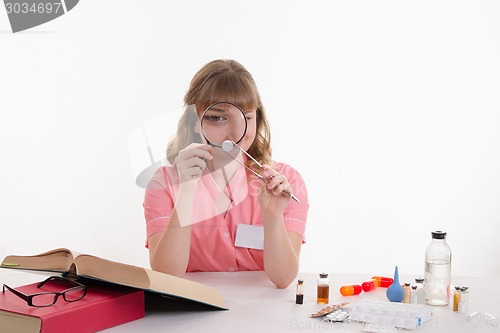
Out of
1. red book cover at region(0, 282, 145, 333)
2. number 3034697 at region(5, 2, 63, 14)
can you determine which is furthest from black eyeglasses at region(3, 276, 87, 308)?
number 3034697 at region(5, 2, 63, 14)

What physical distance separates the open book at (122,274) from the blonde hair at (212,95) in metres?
0.45

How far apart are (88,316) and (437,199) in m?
2.68

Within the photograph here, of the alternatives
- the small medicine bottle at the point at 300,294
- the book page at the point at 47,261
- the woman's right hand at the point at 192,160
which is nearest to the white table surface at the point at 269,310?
the small medicine bottle at the point at 300,294

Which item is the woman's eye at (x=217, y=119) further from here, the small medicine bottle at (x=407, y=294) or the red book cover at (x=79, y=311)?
the small medicine bottle at (x=407, y=294)

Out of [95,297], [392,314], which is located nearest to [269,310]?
[392,314]

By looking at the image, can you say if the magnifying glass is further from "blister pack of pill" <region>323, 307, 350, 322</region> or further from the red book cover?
the red book cover

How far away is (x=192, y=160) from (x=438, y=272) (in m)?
0.64

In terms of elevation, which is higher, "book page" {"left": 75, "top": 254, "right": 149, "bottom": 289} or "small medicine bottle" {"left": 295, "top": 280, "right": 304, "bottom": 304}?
"book page" {"left": 75, "top": 254, "right": 149, "bottom": 289}

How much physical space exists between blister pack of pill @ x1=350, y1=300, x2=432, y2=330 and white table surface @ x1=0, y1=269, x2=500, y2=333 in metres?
0.02

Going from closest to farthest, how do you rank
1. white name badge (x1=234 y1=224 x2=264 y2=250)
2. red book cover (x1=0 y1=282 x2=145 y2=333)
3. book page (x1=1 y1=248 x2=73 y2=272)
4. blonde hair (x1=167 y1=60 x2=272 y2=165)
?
red book cover (x1=0 y1=282 x2=145 y2=333) → book page (x1=1 y1=248 x2=73 y2=272) → blonde hair (x1=167 y1=60 x2=272 y2=165) → white name badge (x1=234 y1=224 x2=264 y2=250)

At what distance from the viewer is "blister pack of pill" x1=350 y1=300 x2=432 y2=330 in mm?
1168

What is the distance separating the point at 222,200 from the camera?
6.25 feet

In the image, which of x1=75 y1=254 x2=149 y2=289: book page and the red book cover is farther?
x1=75 y1=254 x2=149 y2=289: book page

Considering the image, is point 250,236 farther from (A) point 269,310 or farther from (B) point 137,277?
(B) point 137,277
